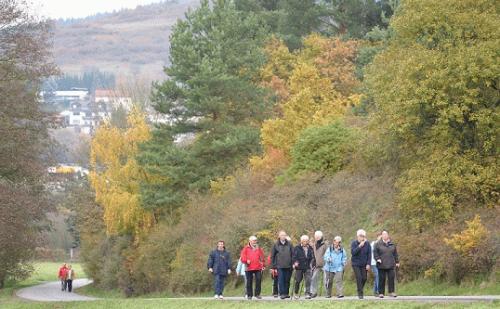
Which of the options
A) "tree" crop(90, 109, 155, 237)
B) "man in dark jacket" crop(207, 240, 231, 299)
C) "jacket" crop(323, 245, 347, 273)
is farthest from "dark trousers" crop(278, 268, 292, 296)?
"tree" crop(90, 109, 155, 237)

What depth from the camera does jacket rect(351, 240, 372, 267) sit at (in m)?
28.0

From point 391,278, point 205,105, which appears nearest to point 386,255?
point 391,278

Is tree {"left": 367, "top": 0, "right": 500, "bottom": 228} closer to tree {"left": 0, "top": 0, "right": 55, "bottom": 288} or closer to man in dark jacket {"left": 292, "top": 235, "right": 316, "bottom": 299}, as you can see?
man in dark jacket {"left": 292, "top": 235, "right": 316, "bottom": 299}

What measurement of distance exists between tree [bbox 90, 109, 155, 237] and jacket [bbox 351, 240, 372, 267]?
3065 cm

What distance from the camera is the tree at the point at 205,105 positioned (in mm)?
55594

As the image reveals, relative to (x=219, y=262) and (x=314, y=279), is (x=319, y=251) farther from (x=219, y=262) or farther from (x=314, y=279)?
(x=219, y=262)

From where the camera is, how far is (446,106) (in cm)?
3259

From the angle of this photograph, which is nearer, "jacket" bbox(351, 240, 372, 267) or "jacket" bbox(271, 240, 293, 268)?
"jacket" bbox(351, 240, 372, 267)

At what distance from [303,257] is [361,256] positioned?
2.00 metres

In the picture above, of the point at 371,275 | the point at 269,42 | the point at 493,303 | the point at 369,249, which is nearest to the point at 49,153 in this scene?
the point at 269,42

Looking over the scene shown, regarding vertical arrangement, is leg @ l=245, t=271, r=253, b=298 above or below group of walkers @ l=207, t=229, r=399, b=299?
below

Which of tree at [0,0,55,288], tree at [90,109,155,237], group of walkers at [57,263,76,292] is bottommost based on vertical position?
group of walkers at [57,263,76,292]

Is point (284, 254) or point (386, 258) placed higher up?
point (386, 258)

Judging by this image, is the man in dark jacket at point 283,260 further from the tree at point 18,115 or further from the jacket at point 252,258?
the tree at point 18,115
